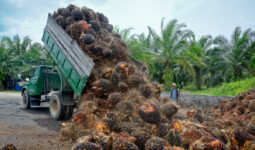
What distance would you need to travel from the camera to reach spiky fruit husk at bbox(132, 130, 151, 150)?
129 inches

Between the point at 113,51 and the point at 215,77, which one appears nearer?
the point at 113,51

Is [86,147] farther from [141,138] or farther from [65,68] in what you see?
[65,68]

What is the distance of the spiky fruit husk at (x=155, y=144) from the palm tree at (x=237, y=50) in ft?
58.1

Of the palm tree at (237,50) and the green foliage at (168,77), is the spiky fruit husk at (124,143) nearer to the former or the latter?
the green foliage at (168,77)

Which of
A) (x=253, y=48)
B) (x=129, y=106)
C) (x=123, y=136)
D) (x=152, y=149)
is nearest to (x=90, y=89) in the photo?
(x=129, y=106)

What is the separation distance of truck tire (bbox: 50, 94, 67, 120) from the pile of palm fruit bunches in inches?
42.6

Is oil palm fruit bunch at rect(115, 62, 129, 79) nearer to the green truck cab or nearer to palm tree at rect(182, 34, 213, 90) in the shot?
the green truck cab

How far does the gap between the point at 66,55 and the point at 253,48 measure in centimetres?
1834

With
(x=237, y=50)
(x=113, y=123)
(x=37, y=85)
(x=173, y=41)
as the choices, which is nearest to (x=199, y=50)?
(x=237, y=50)

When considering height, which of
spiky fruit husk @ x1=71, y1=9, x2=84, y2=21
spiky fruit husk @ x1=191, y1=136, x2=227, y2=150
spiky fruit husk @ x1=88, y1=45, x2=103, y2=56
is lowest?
spiky fruit husk @ x1=191, y1=136, x2=227, y2=150

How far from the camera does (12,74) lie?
26859 mm

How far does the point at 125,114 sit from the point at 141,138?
84cm

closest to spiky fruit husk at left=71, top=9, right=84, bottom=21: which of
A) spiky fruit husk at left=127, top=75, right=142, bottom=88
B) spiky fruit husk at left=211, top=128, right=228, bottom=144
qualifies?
spiky fruit husk at left=127, top=75, right=142, bottom=88

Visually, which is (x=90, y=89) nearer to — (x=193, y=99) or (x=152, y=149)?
(x=152, y=149)
